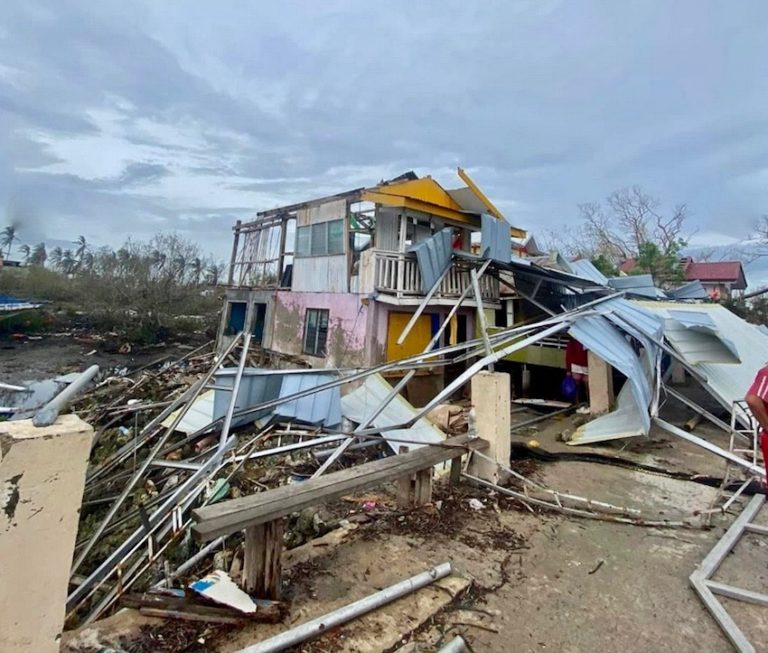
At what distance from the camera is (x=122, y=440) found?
826cm

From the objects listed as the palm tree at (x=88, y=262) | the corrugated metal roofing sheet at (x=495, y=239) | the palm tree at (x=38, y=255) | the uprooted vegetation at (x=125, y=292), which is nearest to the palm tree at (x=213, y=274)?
the uprooted vegetation at (x=125, y=292)

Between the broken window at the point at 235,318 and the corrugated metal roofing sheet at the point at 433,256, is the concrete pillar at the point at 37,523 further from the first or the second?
the broken window at the point at 235,318

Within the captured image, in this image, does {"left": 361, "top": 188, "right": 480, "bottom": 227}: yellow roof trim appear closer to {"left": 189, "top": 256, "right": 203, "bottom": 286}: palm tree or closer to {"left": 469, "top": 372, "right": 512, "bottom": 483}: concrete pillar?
{"left": 469, "top": 372, "right": 512, "bottom": 483}: concrete pillar

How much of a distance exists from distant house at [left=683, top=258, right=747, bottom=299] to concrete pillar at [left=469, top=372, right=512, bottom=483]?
3213cm

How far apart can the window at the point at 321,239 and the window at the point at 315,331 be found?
1.70 m

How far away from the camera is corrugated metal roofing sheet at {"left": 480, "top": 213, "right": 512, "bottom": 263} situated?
1118cm

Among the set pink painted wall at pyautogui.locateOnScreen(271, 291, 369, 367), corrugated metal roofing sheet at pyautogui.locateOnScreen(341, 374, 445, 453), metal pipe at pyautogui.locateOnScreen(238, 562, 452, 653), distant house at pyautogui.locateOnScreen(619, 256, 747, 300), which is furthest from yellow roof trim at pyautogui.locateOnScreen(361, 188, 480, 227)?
distant house at pyautogui.locateOnScreen(619, 256, 747, 300)

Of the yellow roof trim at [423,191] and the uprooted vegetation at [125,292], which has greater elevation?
the yellow roof trim at [423,191]

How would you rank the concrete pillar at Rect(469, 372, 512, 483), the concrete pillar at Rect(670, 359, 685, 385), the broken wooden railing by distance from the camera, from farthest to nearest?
the concrete pillar at Rect(670, 359, 685, 385) → the concrete pillar at Rect(469, 372, 512, 483) → the broken wooden railing

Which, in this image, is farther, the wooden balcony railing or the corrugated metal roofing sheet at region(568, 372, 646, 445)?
the wooden balcony railing

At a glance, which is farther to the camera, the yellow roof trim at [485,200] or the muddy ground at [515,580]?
the yellow roof trim at [485,200]

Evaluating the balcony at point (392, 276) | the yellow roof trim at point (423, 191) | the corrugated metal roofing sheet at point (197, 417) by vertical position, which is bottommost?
the corrugated metal roofing sheet at point (197, 417)

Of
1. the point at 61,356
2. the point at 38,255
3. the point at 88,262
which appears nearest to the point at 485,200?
the point at 61,356

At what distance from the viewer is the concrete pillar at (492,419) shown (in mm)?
4914
